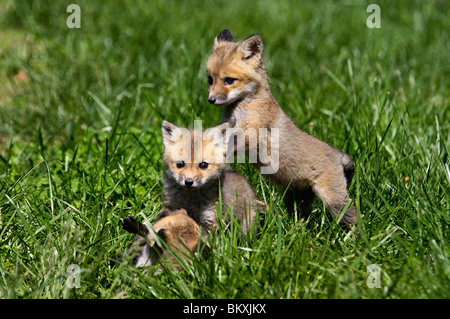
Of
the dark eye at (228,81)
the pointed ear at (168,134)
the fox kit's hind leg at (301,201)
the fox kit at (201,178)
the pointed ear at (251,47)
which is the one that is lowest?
the fox kit's hind leg at (301,201)

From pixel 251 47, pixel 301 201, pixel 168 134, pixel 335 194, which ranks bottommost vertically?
pixel 301 201

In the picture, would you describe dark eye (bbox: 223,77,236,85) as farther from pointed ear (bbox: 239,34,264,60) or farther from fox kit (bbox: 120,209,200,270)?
fox kit (bbox: 120,209,200,270)

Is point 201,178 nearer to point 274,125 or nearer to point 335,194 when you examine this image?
point 274,125

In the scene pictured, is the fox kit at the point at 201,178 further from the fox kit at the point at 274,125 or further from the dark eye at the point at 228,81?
the dark eye at the point at 228,81

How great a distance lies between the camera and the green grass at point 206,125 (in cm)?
396

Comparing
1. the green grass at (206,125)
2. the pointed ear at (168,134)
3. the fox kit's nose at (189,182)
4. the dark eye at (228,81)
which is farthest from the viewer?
the dark eye at (228,81)

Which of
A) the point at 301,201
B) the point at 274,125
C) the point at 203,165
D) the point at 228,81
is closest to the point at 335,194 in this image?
the point at 301,201

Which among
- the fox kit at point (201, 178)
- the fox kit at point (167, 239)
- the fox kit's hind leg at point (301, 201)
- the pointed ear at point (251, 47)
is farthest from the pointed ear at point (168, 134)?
the fox kit's hind leg at point (301, 201)

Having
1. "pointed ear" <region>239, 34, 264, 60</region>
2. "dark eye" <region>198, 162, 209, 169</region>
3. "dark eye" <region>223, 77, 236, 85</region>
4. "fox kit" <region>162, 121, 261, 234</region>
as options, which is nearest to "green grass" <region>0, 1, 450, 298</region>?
"fox kit" <region>162, 121, 261, 234</region>

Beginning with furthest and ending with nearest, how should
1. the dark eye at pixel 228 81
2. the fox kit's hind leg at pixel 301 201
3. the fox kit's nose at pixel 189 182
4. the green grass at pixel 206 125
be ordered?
the fox kit's hind leg at pixel 301 201 → the dark eye at pixel 228 81 → the fox kit's nose at pixel 189 182 → the green grass at pixel 206 125

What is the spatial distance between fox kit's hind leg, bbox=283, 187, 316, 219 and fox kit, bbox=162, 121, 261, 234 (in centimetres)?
51

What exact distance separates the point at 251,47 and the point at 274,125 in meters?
0.70

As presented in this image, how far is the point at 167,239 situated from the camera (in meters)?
4.25

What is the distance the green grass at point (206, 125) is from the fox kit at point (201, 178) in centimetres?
25
